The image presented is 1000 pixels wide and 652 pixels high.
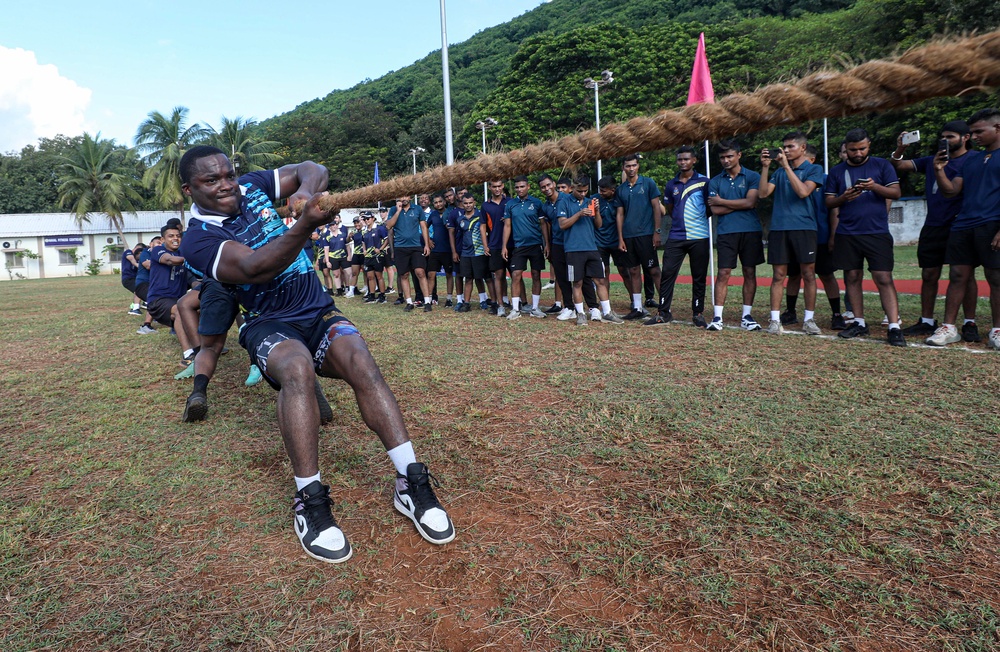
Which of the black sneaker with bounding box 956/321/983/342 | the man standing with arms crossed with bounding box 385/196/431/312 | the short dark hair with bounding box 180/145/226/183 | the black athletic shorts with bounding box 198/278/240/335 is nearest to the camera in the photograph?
the short dark hair with bounding box 180/145/226/183

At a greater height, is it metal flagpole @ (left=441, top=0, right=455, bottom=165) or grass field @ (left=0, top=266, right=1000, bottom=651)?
metal flagpole @ (left=441, top=0, right=455, bottom=165)

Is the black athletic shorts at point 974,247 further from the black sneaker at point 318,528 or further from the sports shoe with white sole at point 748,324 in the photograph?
the black sneaker at point 318,528

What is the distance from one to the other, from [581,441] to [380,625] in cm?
182

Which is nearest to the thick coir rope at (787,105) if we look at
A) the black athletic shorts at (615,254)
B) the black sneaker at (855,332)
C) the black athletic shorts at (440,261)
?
the black sneaker at (855,332)

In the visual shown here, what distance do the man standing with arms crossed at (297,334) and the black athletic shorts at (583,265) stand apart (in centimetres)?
501

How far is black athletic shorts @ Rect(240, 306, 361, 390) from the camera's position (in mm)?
2928

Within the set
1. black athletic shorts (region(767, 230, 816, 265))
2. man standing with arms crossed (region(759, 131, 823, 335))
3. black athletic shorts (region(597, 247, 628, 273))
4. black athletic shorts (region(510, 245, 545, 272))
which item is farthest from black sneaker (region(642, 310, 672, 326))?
black athletic shorts (region(510, 245, 545, 272))

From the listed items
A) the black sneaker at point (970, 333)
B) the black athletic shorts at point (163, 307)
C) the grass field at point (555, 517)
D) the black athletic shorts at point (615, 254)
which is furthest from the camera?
the black athletic shorts at point (615, 254)

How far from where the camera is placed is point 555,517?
2.73 meters

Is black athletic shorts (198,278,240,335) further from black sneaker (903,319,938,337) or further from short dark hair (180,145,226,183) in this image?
black sneaker (903,319,938,337)

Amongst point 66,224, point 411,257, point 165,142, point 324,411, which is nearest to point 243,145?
point 165,142

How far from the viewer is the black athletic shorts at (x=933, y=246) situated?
234 inches

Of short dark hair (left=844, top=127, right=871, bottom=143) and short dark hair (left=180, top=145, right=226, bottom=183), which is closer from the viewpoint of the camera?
short dark hair (left=180, top=145, right=226, bottom=183)

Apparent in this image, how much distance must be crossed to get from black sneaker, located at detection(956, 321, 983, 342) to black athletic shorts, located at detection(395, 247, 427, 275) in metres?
7.80
